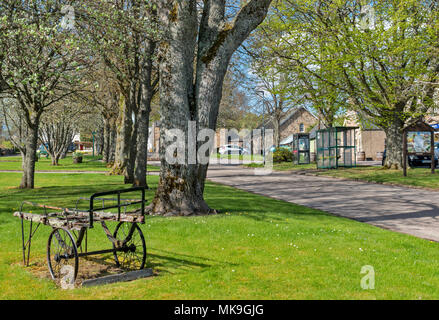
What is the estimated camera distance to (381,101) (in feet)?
92.5

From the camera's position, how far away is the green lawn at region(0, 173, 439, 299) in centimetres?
538

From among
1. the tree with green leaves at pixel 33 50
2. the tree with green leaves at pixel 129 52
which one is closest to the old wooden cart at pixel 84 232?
the tree with green leaves at pixel 33 50

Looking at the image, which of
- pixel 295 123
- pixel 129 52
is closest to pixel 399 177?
pixel 129 52

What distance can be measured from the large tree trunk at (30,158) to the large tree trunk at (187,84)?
34.3 feet

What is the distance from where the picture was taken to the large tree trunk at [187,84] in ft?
36.6

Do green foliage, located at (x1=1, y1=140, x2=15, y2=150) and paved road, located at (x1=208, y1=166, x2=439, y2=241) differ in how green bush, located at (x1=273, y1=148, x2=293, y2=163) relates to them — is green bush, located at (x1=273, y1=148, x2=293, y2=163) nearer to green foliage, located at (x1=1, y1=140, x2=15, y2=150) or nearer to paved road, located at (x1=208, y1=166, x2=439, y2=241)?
paved road, located at (x1=208, y1=166, x2=439, y2=241)

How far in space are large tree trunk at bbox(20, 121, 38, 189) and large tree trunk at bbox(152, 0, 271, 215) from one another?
1046cm

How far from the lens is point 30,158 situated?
19.8 meters

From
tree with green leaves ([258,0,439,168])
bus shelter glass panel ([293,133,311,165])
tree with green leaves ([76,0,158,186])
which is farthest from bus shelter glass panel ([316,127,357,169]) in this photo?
tree with green leaves ([76,0,158,186])

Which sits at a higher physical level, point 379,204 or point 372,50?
point 372,50

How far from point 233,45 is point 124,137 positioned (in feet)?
53.8

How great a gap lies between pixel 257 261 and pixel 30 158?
15.8 metres

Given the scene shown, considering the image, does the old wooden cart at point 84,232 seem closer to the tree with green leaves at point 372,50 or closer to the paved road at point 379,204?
the paved road at point 379,204

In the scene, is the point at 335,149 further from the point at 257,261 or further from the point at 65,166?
the point at 257,261
